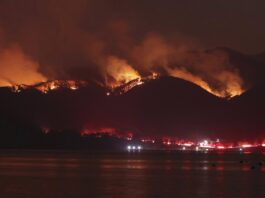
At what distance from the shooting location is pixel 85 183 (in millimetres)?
68188

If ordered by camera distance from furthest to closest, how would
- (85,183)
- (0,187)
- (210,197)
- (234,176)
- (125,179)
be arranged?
(234,176), (125,179), (85,183), (0,187), (210,197)

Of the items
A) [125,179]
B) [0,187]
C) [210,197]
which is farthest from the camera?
[125,179]

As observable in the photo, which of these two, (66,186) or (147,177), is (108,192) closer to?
(66,186)

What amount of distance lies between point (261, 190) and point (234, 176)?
18328 millimetres

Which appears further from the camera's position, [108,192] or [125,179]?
[125,179]

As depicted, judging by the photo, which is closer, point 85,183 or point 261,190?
point 261,190

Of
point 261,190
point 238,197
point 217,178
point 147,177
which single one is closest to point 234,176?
point 217,178

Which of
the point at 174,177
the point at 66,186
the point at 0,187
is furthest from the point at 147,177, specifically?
the point at 0,187

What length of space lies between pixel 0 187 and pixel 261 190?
68.8 ft

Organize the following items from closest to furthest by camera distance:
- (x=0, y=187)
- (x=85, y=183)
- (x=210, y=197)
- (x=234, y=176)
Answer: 1. (x=210, y=197)
2. (x=0, y=187)
3. (x=85, y=183)
4. (x=234, y=176)

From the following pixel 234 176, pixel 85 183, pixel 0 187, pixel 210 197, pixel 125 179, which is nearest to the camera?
pixel 210 197

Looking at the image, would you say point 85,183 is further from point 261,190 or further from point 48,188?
point 261,190

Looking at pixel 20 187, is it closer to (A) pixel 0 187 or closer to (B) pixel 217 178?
(A) pixel 0 187

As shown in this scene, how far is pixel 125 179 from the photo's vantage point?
7375cm
